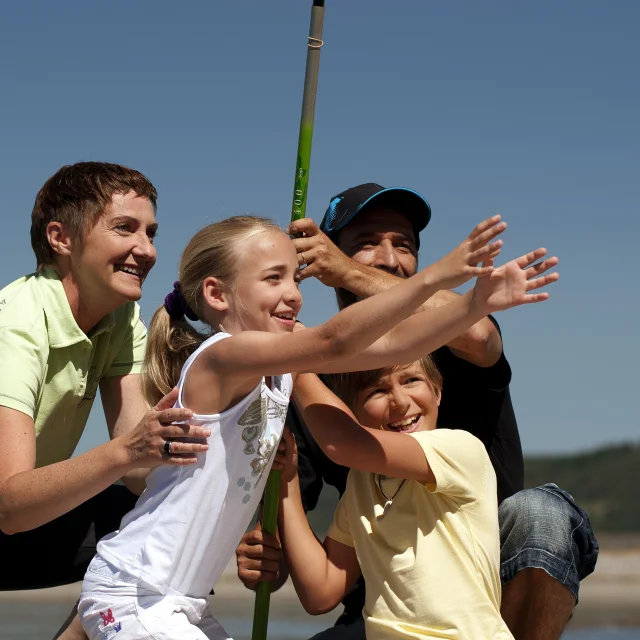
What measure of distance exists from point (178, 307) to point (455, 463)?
114 centimetres

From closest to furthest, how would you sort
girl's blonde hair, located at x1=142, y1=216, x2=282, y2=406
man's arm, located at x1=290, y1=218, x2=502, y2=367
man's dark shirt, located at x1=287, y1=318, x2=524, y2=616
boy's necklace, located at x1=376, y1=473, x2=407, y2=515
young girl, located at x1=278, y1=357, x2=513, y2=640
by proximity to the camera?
young girl, located at x1=278, y1=357, x2=513, y2=640 → girl's blonde hair, located at x1=142, y1=216, x2=282, y2=406 → boy's necklace, located at x1=376, y1=473, x2=407, y2=515 → man's arm, located at x1=290, y1=218, x2=502, y2=367 → man's dark shirt, located at x1=287, y1=318, x2=524, y2=616

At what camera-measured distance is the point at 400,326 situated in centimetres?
355

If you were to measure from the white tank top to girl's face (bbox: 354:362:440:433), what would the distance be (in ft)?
1.67

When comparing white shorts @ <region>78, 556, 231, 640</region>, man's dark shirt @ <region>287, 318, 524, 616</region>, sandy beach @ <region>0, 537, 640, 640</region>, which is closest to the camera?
white shorts @ <region>78, 556, 231, 640</region>

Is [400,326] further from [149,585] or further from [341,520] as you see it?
[149,585]

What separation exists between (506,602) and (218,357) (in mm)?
1514

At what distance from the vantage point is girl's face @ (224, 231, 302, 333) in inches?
140

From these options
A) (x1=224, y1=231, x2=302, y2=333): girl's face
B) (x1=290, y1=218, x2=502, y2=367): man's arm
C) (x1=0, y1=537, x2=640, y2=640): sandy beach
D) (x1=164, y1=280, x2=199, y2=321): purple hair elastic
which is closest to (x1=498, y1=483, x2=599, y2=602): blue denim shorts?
(x1=290, y1=218, x2=502, y2=367): man's arm

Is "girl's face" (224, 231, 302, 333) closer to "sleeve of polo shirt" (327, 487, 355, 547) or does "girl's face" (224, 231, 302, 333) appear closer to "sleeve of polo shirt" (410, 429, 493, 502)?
"sleeve of polo shirt" (410, 429, 493, 502)

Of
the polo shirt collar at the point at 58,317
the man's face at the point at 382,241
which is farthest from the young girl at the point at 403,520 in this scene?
the man's face at the point at 382,241

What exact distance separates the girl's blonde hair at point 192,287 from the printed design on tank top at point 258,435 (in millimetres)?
385

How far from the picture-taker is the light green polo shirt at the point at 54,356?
13.3 ft

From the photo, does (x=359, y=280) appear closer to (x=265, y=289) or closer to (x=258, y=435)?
(x=265, y=289)

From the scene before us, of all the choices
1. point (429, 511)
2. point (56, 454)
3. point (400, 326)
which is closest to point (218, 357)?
point (400, 326)
